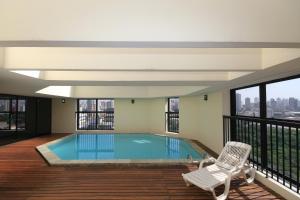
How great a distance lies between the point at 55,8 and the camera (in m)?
1.64

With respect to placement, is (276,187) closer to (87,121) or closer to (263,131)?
(263,131)

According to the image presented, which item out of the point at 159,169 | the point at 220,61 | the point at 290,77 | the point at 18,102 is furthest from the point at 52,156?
the point at 290,77

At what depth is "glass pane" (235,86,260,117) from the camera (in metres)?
5.11

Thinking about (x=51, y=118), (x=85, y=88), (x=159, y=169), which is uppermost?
(x=85, y=88)

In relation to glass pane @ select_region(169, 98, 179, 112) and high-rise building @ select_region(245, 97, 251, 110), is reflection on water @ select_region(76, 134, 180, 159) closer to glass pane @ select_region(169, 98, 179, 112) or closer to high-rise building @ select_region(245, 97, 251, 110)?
glass pane @ select_region(169, 98, 179, 112)

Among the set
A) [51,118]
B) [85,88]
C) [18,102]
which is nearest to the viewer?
[18,102]

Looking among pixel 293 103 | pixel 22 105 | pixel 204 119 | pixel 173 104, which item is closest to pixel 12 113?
pixel 22 105

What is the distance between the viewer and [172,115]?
11234mm

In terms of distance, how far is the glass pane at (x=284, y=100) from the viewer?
395 cm

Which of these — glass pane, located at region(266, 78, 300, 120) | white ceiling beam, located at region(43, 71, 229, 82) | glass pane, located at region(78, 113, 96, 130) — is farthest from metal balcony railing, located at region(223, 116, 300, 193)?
glass pane, located at region(78, 113, 96, 130)

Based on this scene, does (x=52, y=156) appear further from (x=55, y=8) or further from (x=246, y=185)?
(x=55, y=8)

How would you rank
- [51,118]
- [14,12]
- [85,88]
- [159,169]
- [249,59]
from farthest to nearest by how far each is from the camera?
[51,118] → [85,88] → [159,169] → [249,59] → [14,12]

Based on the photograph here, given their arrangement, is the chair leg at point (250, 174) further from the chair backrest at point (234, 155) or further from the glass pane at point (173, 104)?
the glass pane at point (173, 104)

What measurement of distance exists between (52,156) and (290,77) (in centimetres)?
573
